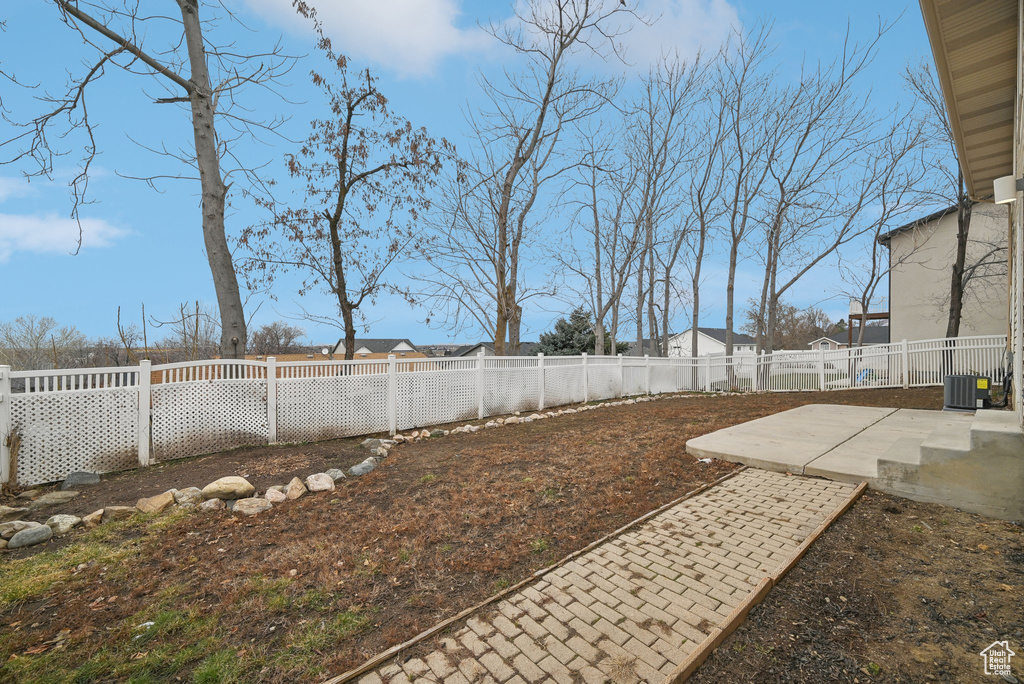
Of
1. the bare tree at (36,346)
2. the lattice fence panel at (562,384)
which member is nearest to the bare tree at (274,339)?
Result: the bare tree at (36,346)

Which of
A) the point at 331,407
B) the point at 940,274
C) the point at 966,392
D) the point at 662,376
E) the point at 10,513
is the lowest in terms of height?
the point at 10,513

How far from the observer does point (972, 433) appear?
3.19m

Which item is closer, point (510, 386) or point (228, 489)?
point (228, 489)

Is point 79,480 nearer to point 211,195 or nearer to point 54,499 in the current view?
point 54,499

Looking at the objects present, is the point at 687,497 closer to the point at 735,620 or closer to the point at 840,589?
the point at 840,589

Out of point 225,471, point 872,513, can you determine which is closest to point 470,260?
point 225,471

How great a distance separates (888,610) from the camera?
2.12 metres

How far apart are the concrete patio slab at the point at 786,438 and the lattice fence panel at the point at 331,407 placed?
4773 millimetres

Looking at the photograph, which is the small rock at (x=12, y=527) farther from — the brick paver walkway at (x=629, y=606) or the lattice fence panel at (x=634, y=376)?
the lattice fence panel at (x=634, y=376)

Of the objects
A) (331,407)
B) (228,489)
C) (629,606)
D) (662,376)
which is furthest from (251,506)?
(662,376)

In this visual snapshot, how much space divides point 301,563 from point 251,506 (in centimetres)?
140

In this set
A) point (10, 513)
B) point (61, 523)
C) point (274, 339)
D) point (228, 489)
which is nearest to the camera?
point (61, 523)

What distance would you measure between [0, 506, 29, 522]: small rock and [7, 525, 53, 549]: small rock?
0.75 meters

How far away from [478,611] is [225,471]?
4.07 metres
